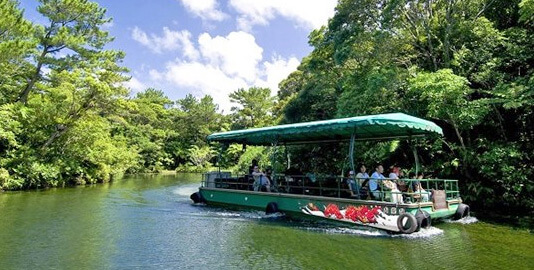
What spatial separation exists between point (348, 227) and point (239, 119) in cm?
4191

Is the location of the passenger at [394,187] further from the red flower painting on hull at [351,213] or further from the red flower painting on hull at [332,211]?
the red flower painting on hull at [332,211]

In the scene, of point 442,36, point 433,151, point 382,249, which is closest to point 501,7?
point 442,36

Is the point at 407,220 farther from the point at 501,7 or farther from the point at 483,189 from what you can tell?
the point at 501,7

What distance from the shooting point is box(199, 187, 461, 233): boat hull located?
9.98 meters

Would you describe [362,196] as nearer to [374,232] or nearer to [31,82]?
[374,232]

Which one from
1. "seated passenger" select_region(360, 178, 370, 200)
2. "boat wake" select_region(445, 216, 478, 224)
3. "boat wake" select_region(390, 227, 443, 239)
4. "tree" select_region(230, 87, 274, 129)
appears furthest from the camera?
"tree" select_region(230, 87, 274, 129)

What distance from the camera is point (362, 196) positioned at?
11.4 meters

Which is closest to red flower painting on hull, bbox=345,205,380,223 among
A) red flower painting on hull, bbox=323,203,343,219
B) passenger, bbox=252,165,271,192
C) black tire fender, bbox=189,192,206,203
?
red flower painting on hull, bbox=323,203,343,219

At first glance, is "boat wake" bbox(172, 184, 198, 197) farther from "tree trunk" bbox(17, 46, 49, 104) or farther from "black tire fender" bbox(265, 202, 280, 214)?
"tree trunk" bbox(17, 46, 49, 104)

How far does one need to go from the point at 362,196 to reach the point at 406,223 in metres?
1.94

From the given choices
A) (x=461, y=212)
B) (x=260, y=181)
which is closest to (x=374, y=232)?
(x=461, y=212)

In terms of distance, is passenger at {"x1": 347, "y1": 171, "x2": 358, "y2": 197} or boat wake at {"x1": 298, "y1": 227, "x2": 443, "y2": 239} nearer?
boat wake at {"x1": 298, "y1": 227, "x2": 443, "y2": 239}

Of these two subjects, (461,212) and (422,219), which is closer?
(422,219)

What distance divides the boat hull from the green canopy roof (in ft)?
6.49
